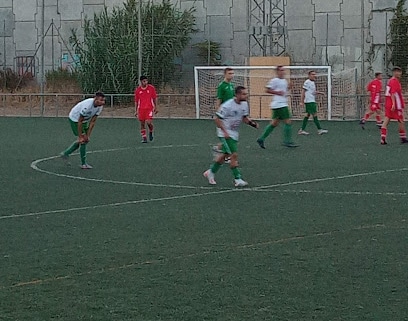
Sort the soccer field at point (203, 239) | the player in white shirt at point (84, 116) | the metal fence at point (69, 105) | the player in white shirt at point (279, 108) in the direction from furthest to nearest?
1. the metal fence at point (69, 105)
2. the player in white shirt at point (279, 108)
3. the player in white shirt at point (84, 116)
4. the soccer field at point (203, 239)

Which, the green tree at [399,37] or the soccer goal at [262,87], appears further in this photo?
the green tree at [399,37]

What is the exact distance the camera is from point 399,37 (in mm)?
30875

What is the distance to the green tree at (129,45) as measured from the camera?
3319 cm

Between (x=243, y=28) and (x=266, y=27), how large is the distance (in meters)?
2.15

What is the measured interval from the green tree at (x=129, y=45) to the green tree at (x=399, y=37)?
7.79m

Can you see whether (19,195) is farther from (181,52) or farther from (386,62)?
(181,52)

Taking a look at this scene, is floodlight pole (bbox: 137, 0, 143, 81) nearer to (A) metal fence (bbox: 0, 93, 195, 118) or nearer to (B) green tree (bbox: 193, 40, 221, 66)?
(A) metal fence (bbox: 0, 93, 195, 118)

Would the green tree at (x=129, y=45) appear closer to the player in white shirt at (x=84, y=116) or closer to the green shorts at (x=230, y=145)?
the player in white shirt at (x=84, y=116)

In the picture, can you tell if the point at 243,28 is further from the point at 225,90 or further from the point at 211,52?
the point at 225,90

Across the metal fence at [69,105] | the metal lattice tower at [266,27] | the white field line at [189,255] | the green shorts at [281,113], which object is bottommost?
the white field line at [189,255]

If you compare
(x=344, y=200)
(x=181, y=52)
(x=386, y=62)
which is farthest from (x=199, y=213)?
(x=181, y=52)

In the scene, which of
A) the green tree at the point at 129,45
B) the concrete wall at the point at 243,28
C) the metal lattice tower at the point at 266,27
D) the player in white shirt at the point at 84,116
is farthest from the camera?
the green tree at the point at 129,45

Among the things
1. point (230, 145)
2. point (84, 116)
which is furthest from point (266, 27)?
point (230, 145)

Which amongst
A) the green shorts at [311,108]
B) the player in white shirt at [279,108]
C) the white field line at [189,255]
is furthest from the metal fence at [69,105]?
the white field line at [189,255]
